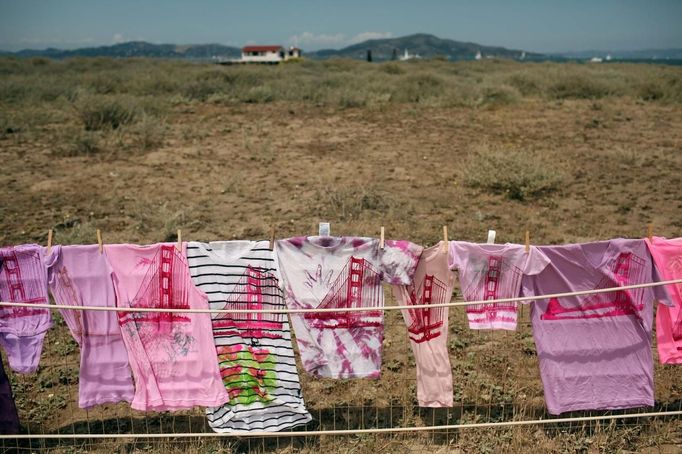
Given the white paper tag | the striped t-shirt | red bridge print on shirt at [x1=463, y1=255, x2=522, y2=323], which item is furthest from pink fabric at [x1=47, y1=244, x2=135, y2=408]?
red bridge print on shirt at [x1=463, y1=255, x2=522, y2=323]

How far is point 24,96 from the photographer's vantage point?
1969cm

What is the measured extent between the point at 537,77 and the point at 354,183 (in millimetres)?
15540

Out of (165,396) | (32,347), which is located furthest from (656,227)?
(32,347)

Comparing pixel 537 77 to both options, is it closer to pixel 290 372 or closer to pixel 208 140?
pixel 208 140

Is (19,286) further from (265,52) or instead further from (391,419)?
(265,52)

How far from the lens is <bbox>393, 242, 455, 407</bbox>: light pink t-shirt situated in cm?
365

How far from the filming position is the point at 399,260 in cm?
359

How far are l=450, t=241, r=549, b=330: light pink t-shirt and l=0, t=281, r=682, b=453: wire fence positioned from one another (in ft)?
1.27

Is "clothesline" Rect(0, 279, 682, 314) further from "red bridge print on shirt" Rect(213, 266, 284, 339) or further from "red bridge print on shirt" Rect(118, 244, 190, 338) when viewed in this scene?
Result: "red bridge print on shirt" Rect(213, 266, 284, 339)

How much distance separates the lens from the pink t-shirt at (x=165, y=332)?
3.56 m

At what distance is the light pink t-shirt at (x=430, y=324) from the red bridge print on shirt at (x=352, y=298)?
17cm

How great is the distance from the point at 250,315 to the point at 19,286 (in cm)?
148

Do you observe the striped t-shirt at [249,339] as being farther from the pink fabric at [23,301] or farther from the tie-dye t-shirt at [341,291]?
the pink fabric at [23,301]

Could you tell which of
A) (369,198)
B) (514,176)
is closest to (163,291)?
(369,198)
